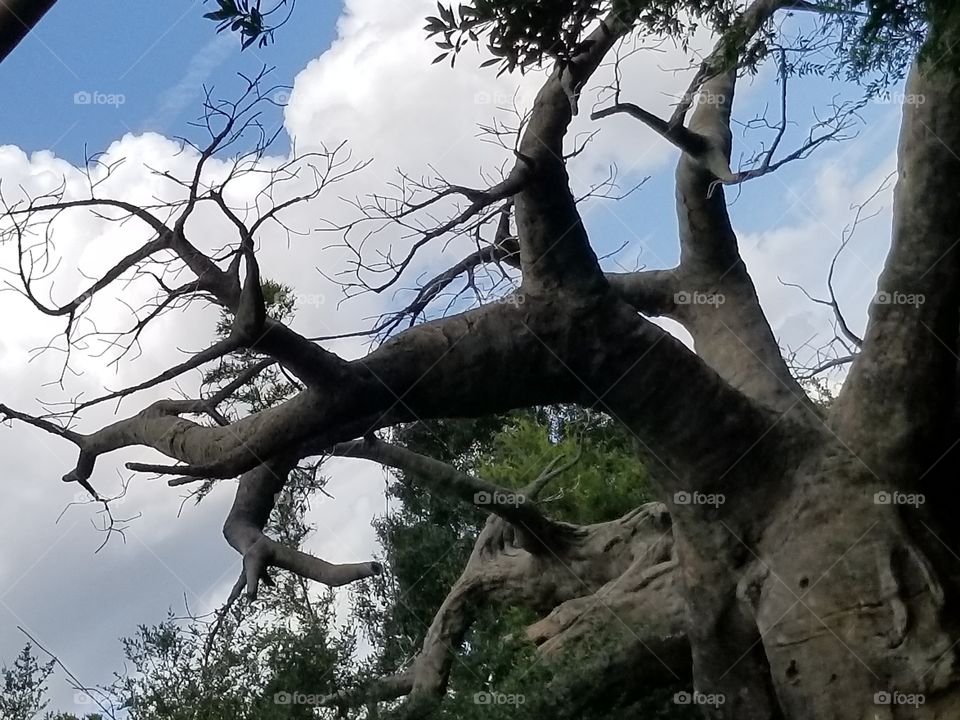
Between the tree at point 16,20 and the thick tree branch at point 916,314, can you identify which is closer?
the tree at point 16,20

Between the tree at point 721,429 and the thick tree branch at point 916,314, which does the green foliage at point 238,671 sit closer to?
the tree at point 721,429

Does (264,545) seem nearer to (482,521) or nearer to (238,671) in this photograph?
(238,671)

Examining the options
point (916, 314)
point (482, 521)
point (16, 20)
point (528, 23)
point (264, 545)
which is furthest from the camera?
point (482, 521)

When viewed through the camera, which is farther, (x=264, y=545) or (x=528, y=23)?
(x=264, y=545)

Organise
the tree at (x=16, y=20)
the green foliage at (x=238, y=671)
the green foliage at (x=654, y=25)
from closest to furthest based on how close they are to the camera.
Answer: the tree at (x=16, y=20) → the green foliage at (x=654, y=25) → the green foliage at (x=238, y=671)

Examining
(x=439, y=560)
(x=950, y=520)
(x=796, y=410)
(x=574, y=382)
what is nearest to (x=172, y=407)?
(x=574, y=382)

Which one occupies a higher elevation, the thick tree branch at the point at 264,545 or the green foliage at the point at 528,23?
the green foliage at the point at 528,23

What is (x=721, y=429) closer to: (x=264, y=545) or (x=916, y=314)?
(x=916, y=314)

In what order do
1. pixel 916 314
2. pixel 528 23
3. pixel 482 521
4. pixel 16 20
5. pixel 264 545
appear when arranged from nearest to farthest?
1. pixel 16 20
2. pixel 528 23
3. pixel 264 545
4. pixel 916 314
5. pixel 482 521

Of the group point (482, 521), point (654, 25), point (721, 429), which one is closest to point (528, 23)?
point (654, 25)

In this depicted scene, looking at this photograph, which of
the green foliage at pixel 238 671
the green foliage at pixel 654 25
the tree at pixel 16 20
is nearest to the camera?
the tree at pixel 16 20

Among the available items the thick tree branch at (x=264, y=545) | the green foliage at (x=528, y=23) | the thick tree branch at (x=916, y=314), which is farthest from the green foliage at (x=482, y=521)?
the green foliage at (x=528, y=23)

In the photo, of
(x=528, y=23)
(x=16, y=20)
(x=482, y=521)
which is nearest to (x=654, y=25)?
(x=528, y=23)

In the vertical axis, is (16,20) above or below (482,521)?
below
